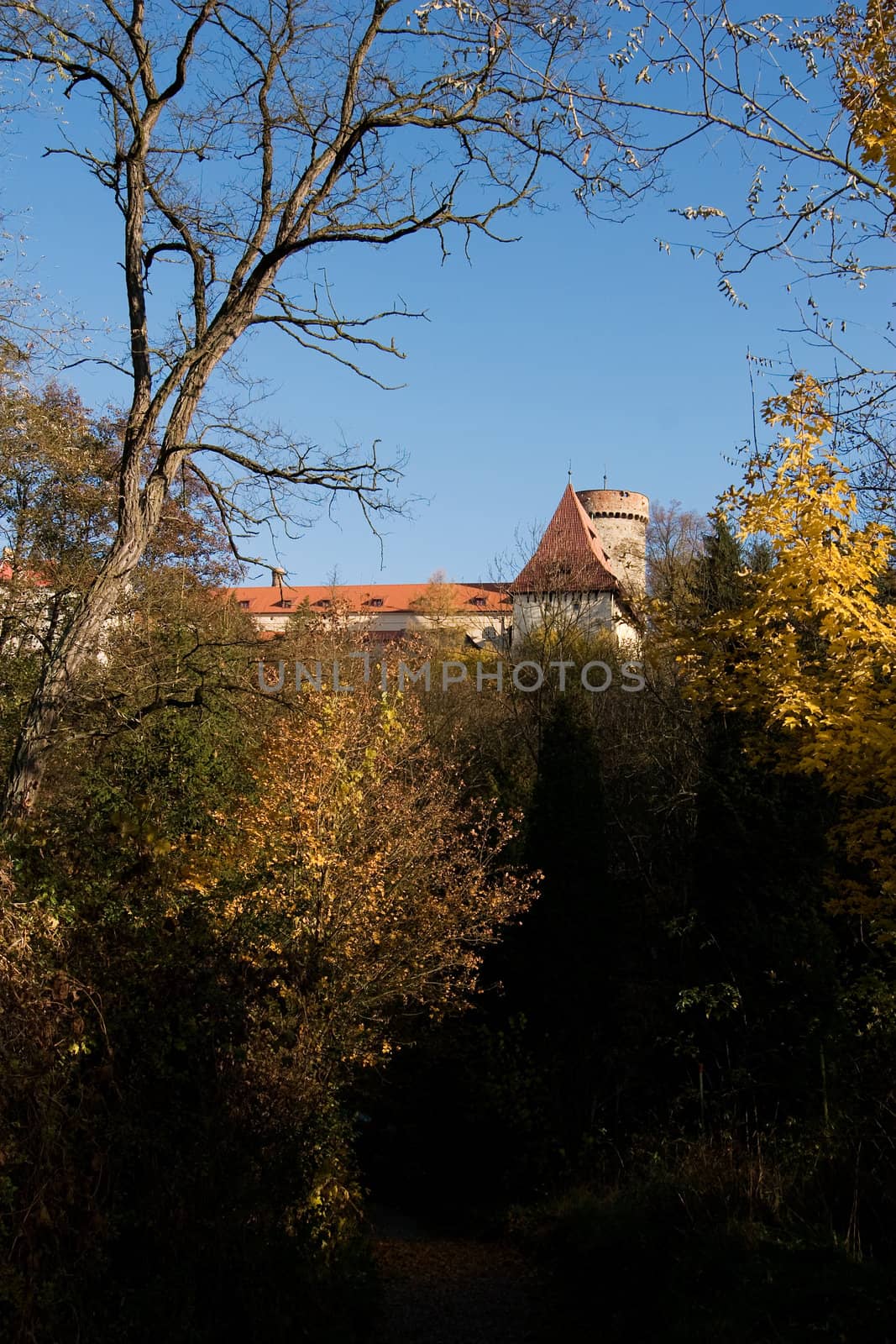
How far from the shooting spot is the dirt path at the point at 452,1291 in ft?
24.5

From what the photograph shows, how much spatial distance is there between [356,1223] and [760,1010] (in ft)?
13.3

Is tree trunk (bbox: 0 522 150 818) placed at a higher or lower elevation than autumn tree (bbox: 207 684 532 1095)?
higher

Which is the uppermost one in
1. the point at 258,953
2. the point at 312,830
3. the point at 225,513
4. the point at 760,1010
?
the point at 225,513

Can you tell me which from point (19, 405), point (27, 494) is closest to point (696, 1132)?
point (19, 405)

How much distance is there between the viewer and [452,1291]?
8500 millimetres

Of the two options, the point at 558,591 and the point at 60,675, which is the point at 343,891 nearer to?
the point at 60,675

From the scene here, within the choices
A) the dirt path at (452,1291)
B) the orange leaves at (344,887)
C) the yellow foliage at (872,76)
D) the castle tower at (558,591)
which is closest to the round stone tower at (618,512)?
the castle tower at (558,591)

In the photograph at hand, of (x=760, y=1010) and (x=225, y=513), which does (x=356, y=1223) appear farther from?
(x=225, y=513)

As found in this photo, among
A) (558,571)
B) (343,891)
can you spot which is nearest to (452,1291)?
(343,891)

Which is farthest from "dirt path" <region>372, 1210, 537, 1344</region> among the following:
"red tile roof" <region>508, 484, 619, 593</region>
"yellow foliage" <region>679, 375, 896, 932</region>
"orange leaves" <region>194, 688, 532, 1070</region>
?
"red tile roof" <region>508, 484, 619, 593</region>

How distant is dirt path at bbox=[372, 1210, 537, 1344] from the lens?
747cm

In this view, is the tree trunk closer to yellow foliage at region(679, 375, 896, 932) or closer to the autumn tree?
the autumn tree

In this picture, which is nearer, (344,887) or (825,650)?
(344,887)

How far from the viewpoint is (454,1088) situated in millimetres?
11469
